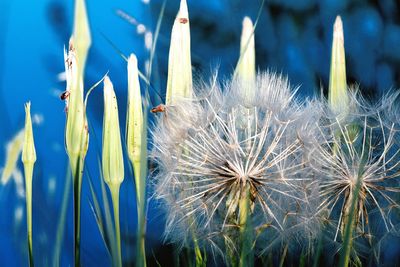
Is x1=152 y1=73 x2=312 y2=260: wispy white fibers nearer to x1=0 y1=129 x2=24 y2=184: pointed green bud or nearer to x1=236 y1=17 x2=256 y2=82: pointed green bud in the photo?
x1=236 y1=17 x2=256 y2=82: pointed green bud

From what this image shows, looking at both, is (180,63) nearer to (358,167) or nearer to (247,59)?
(247,59)

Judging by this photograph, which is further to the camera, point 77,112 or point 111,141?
point 111,141

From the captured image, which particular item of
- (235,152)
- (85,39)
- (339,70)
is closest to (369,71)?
(339,70)

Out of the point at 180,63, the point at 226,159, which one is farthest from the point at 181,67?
the point at 226,159

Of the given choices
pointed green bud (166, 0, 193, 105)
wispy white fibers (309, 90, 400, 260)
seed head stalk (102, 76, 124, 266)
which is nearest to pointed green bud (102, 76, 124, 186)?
seed head stalk (102, 76, 124, 266)

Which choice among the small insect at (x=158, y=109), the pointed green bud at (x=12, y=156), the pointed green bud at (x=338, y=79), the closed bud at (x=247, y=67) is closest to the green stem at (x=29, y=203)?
the pointed green bud at (x=12, y=156)
